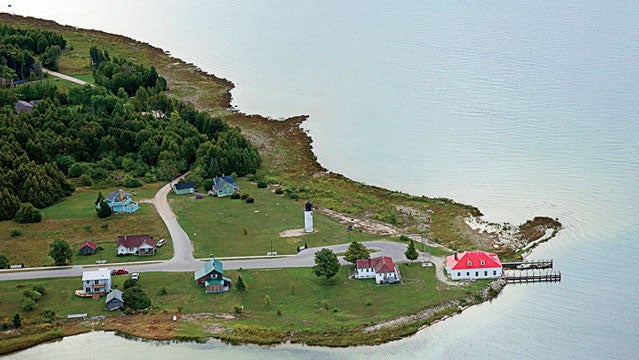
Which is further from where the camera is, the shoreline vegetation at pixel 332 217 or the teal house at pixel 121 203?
the teal house at pixel 121 203

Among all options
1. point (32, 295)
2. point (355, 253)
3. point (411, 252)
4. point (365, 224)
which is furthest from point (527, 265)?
point (32, 295)

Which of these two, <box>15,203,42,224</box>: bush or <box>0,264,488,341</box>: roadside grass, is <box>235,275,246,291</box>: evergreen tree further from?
<box>15,203,42,224</box>: bush

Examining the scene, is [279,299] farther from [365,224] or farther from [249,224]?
[365,224]

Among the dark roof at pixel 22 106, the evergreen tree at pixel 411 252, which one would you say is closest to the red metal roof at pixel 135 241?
the evergreen tree at pixel 411 252

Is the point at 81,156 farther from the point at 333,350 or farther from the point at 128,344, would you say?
the point at 333,350

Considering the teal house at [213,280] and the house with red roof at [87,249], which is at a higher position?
the house with red roof at [87,249]

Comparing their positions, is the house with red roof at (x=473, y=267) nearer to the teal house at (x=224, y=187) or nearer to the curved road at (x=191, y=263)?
the curved road at (x=191, y=263)

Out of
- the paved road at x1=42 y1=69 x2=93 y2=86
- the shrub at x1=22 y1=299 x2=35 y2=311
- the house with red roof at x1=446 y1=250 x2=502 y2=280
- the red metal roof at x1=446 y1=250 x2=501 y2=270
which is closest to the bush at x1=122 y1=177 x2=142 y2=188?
the shrub at x1=22 y1=299 x2=35 y2=311
